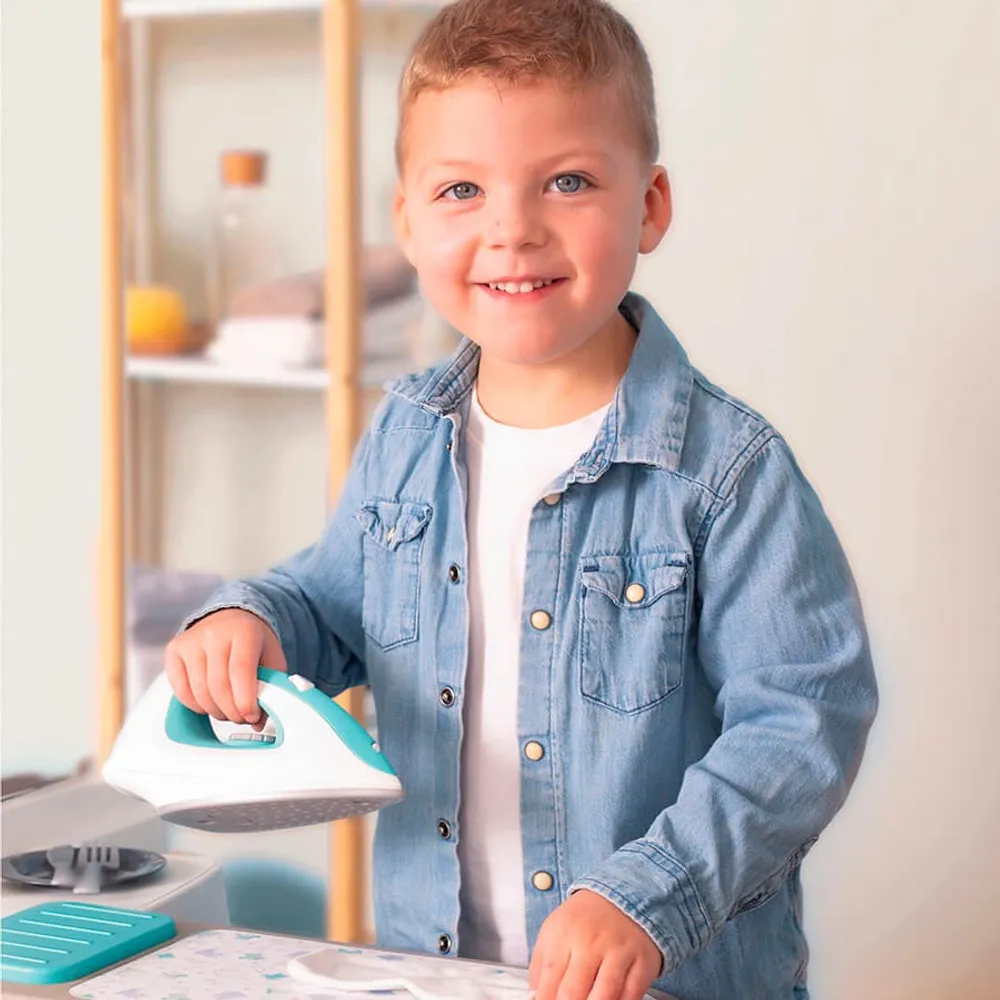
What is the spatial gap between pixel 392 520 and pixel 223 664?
0.55 feet

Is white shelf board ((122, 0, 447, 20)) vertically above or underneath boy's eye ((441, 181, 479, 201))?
above

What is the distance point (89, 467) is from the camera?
2.01 metres

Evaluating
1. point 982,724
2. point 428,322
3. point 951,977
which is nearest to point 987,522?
point 982,724

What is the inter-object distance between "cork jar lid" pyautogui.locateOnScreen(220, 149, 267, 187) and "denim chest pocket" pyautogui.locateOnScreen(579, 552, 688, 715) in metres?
1.05

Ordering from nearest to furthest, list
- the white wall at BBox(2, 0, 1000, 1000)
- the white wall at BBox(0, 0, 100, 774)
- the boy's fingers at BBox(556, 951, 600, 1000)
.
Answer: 1. the boy's fingers at BBox(556, 951, 600, 1000)
2. the white wall at BBox(2, 0, 1000, 1000)
3. the white wall at BBox(0, 0, 100, 774)

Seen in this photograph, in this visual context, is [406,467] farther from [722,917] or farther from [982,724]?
[982,724]

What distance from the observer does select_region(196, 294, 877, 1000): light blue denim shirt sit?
810 mm

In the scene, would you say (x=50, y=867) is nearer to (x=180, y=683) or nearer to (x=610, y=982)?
(x=180, y=683)

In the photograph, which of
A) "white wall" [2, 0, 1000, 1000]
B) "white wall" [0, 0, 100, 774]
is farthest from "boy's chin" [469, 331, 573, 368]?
"white wall" [0, 0, 100, 774]

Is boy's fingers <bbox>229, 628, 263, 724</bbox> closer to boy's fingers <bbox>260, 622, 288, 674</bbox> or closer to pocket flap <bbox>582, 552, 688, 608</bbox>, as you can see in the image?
boy's fingers <bbox>260, 622, 288, 674</bbox>

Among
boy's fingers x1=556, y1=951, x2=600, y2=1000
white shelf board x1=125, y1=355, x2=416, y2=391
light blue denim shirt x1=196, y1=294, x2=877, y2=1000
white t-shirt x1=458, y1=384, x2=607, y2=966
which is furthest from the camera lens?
white shelf board x1=125, y1=355, x2=416, y2=391

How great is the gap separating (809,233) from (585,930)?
977mm

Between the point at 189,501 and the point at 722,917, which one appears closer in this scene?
the point at 722,917

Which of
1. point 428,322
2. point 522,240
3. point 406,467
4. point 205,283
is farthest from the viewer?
point 205,283
